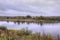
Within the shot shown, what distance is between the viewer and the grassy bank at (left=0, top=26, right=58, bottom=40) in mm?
2361

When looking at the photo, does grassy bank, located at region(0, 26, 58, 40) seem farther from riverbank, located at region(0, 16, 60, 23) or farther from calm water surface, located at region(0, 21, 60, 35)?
riverbank, located at region(0, 16, 60, 23)

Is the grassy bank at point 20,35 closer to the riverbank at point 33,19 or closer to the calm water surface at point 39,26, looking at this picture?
the calm water surface at point 39,26

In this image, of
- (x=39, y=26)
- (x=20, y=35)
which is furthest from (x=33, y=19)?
(x=20, y=35)

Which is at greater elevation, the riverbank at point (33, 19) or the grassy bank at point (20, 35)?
the riverbank at point (33, 19)

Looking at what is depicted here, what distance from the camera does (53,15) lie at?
7.75 feet

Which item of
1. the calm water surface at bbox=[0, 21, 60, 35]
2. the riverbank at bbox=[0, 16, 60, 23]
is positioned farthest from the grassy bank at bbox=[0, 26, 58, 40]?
the riverbank at bbox=[0, 16, 60, 23]

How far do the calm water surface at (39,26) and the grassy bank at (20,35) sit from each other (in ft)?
0.24

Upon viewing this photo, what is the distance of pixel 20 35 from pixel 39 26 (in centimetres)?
40

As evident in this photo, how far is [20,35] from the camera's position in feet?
7.95

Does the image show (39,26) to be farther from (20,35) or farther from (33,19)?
(20,35)

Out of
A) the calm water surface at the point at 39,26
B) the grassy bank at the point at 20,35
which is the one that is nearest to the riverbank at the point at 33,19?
the calm water surface at the point at 39,26

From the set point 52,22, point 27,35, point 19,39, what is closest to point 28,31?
point 27,35

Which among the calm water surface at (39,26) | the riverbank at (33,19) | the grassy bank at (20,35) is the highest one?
the riverbank at (33,19)

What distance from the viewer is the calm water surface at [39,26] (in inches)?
91.7
